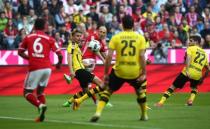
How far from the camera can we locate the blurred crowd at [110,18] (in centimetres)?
3079

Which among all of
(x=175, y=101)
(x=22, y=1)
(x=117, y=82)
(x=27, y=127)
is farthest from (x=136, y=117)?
(x=22, y=1)

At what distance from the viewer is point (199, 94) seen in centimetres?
2734

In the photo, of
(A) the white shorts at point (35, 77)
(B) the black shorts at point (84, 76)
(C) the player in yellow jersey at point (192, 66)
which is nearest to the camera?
(A) the white shorts at point (35, 77)

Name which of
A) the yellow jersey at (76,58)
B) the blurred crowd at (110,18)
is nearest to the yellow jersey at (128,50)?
the yellow jersey at (76,58)

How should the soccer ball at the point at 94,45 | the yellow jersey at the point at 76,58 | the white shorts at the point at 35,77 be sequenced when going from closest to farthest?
the white shorts at the point at 35,77 < the yellow jersey at the point at 76,58 < the soccer ball at the point at 94,45

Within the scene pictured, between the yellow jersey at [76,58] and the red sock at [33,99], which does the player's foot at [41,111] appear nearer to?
the red sock at [33,99]

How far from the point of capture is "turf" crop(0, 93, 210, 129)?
51.9 ft

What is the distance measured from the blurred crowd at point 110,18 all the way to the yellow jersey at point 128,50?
501 inches

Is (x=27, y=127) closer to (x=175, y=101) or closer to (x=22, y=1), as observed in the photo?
(x=175, y=101)

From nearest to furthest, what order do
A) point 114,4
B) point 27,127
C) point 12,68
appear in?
1. point 27,127
2. point 12,68
3. point 114,4

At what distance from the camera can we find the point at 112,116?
18.1 metres

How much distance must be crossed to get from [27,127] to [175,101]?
30.4ft

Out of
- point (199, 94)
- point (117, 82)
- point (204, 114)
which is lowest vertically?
point (199, 94)

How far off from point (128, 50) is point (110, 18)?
56.7 feet
